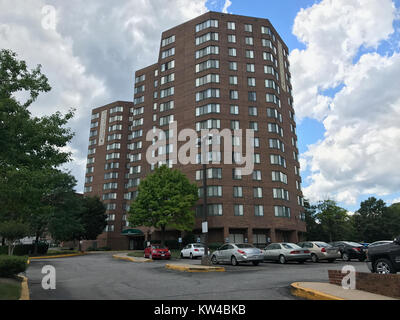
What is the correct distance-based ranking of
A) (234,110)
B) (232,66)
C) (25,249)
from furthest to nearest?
(232,66)
(234,110)
(25,249)

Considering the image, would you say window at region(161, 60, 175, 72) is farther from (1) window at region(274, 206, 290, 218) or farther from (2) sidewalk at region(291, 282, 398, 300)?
(2) sidewalk at region(291, 282, 398, 300)

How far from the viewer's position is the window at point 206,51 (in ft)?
168

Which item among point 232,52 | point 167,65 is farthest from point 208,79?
point 167,65

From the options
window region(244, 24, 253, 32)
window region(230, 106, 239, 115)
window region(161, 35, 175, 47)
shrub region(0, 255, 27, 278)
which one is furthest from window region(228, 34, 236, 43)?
shrub region(0, 255, 27, 278)

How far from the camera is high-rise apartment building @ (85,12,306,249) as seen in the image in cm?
4481

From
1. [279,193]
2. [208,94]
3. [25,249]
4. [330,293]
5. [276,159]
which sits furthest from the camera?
[208,94]

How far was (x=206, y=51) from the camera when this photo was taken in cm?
5194

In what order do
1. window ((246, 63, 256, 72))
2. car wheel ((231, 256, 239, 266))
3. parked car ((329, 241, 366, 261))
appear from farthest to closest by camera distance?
window ((246, 63, 256, 72)) < parked car ((329, 241, 366, 261)) < car wheel ((231, 256, 239, 266))

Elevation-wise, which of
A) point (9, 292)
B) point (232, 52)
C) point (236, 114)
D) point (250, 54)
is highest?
point (232, 52)

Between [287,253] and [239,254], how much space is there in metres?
3.87

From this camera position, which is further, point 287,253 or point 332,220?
point 332,220

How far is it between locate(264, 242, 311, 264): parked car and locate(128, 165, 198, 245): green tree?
17041mm

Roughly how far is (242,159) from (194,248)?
19.3 meters

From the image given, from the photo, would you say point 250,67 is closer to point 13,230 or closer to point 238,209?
point 238,209
